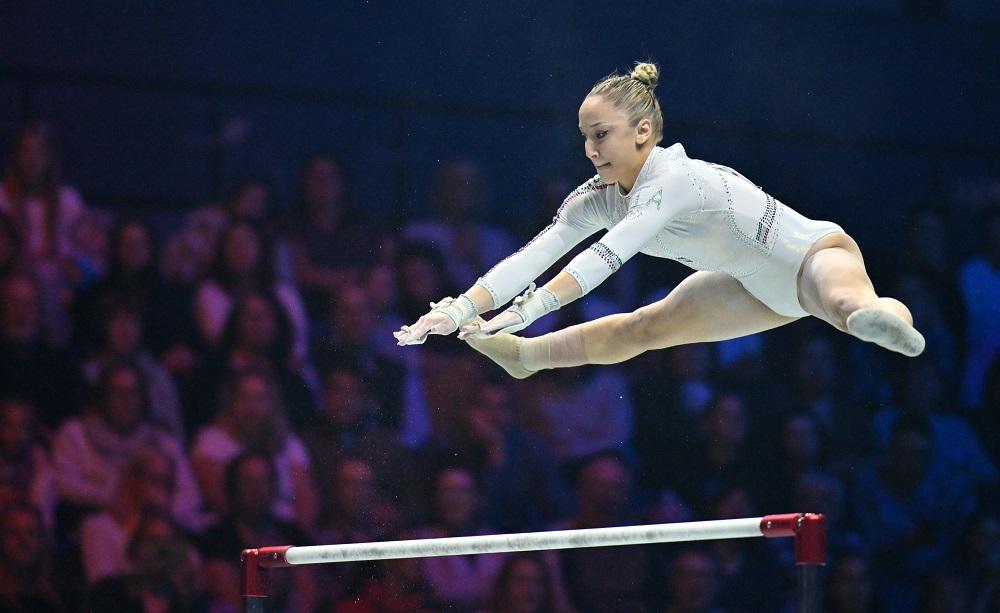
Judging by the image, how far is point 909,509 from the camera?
680cm

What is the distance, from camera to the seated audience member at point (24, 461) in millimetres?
5867

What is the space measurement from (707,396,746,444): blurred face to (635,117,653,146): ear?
110 inches

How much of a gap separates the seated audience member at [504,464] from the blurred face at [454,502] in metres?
0.07

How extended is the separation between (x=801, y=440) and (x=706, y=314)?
244 cm

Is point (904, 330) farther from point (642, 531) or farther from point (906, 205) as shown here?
point (906, 205)

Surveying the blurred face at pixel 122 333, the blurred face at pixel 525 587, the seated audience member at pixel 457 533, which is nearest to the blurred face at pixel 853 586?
the blurred face at pixel 525 587

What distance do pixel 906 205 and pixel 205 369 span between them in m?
3.81

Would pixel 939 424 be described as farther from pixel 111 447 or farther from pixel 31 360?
pixel 31 360

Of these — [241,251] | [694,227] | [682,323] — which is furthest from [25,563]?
[694,227]

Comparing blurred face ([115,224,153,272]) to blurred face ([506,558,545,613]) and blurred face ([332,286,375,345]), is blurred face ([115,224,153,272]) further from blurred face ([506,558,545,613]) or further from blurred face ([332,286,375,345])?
blurred face ([506,558,545,613])

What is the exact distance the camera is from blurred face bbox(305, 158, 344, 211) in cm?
642

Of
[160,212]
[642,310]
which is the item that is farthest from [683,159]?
[160,212]

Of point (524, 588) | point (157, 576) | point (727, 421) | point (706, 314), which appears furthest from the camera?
point (727, 421)

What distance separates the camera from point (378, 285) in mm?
6469
